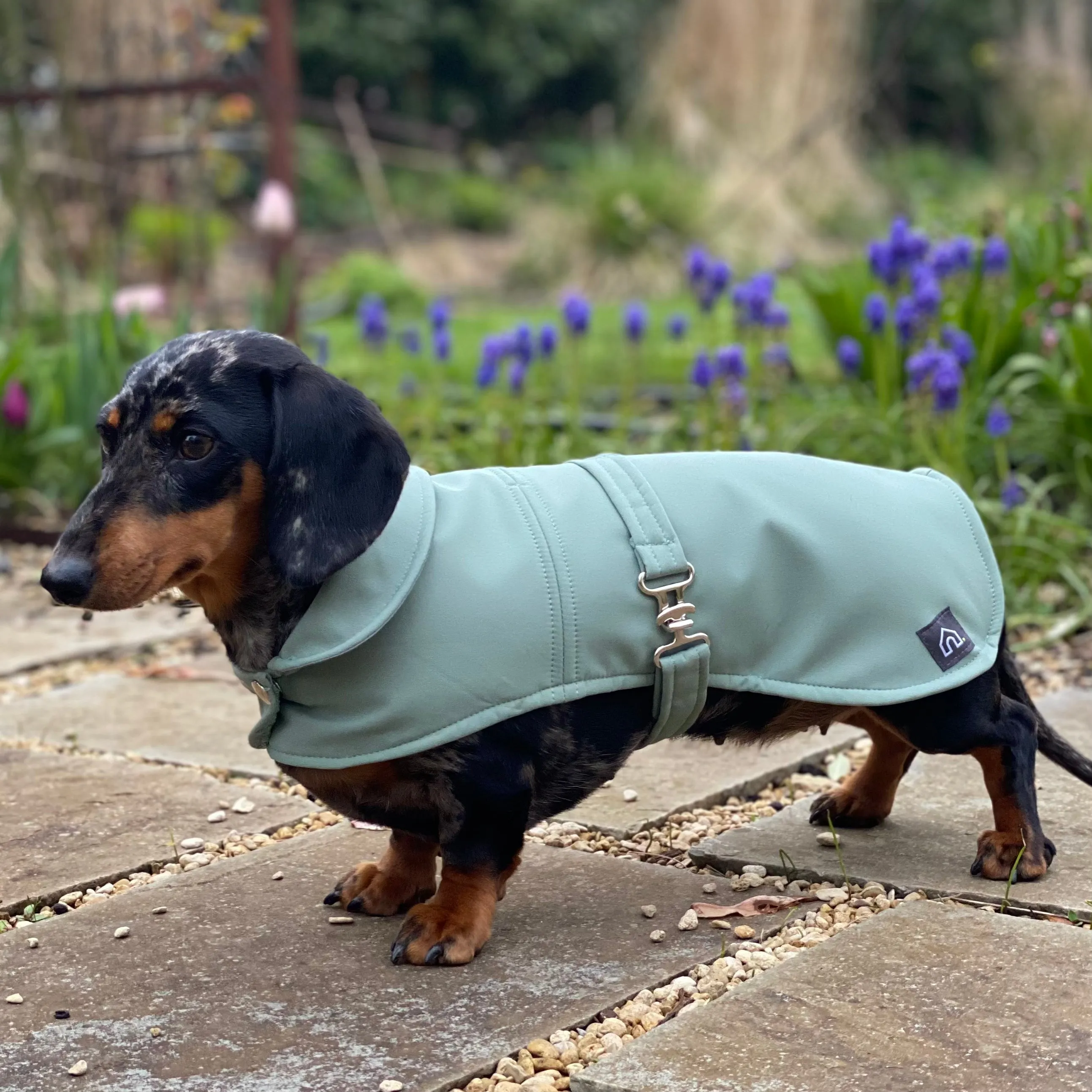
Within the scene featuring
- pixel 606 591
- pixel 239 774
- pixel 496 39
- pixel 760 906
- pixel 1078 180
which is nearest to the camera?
pixel 606 591

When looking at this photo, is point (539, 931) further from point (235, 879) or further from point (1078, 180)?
point (1078, 180)

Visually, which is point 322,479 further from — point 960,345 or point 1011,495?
point 960,345

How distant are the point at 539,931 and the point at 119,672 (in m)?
2.01

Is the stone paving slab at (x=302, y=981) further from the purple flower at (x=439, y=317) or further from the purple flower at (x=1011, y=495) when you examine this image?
the purple flower at (x=439, y=317)

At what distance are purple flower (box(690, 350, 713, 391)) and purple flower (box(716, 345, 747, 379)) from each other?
1.7 inches

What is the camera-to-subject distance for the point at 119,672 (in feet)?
13.1

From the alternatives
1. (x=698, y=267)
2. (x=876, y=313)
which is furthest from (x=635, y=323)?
(x=876, y=313)

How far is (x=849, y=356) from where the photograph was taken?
15.7 ft

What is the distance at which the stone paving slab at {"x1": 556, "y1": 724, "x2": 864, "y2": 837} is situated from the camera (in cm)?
284

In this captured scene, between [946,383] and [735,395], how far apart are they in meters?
0.67

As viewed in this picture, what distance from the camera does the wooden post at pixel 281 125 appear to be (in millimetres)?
6047

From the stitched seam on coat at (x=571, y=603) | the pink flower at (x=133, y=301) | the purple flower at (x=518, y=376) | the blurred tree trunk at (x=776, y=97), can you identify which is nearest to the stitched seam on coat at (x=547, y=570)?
the stitched seam on coat at (x=571, y=603)

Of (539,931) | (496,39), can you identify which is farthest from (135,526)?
(496,39)

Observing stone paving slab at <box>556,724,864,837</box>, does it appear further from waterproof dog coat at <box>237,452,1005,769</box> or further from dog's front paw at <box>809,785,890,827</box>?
waterproof dog coat at <box>237,452,1005,769</box>
